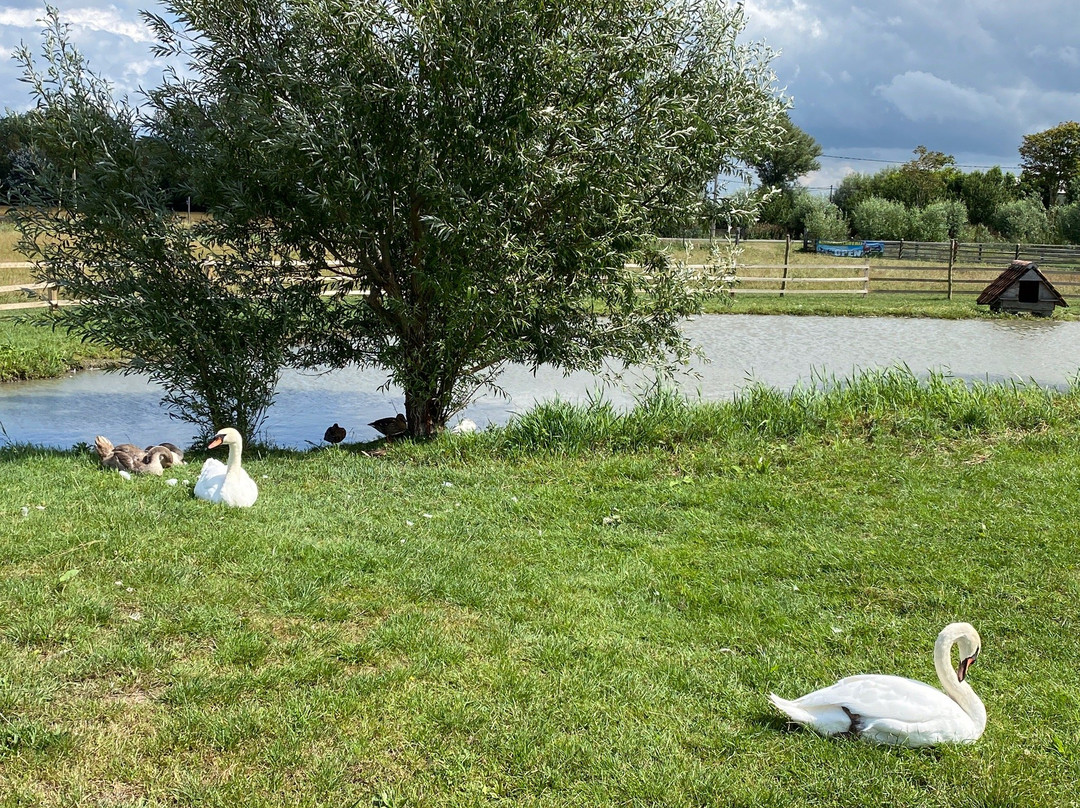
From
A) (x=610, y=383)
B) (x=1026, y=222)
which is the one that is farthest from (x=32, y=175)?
(x=1026, y=222)

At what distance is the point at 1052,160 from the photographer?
73.0 meters

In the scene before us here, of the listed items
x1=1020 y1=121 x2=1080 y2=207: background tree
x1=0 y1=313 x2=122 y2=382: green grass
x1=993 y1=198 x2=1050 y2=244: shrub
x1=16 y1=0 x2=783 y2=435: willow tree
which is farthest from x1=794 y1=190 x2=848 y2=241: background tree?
x1=16 y1=0 x2=783 y2=435: willow tree

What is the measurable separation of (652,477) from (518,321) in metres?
2.20

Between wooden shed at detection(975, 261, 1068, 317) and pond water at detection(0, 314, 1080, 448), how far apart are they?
2.07m

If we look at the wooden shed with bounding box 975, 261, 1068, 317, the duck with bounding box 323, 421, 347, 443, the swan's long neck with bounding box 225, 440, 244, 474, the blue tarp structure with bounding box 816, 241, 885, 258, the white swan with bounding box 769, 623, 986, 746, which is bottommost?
the duck with bounding box 323, 421, 347, 443

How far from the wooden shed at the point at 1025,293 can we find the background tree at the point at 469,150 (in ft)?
63.7

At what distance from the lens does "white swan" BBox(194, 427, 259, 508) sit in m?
7.22

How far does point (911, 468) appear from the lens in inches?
348

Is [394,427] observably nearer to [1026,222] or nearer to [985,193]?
[1026,222]

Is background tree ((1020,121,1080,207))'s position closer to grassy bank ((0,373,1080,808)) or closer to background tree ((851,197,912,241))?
background tree ((851,197,912,241))

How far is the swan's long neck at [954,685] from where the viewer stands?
404cm

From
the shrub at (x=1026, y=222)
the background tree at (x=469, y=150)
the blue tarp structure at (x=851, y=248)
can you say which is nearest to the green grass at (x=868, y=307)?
the background tree at (x=469, y=150)

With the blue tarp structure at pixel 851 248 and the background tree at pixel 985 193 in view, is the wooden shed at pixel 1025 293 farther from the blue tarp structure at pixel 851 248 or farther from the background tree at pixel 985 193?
the background tree at pixel 985 193

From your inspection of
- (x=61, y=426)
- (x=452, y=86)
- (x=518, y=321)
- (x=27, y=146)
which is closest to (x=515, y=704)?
(x=518, y=321)
